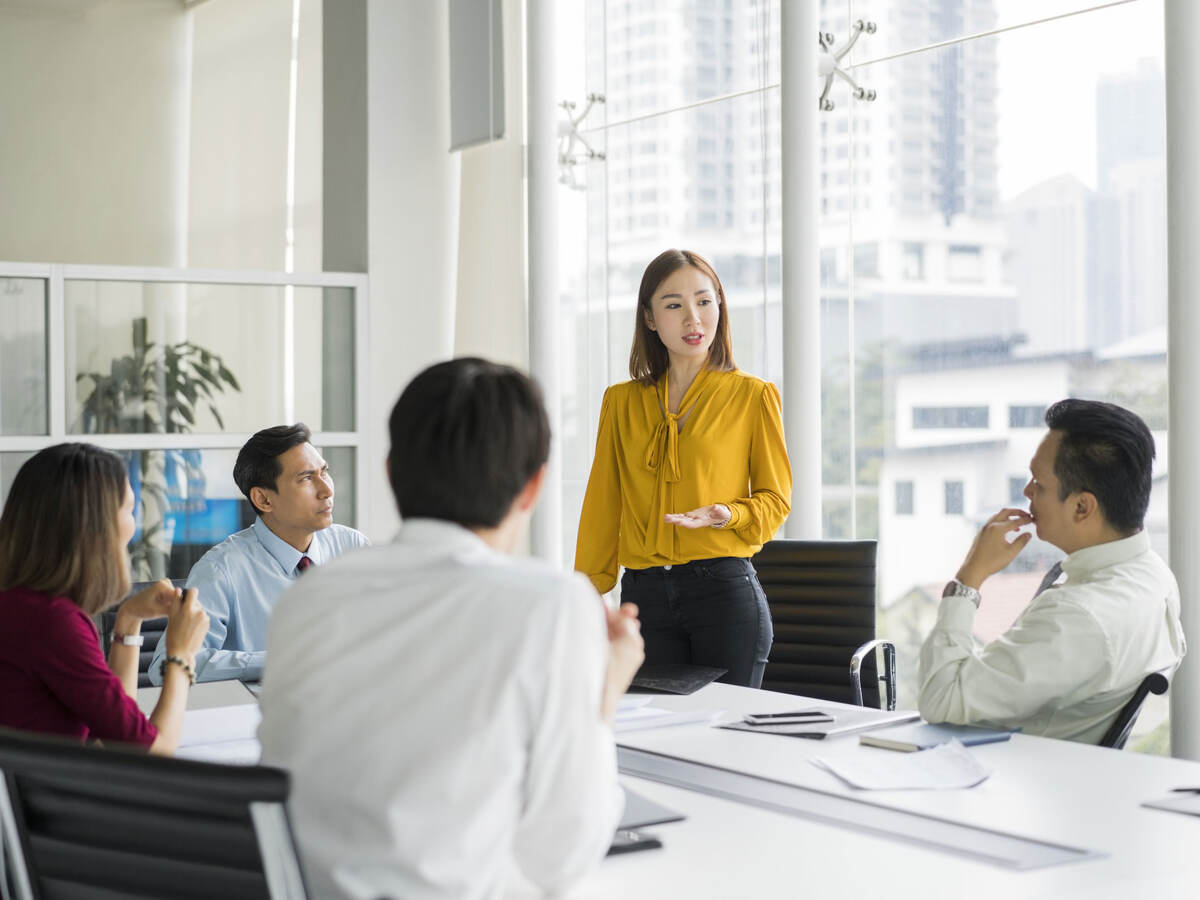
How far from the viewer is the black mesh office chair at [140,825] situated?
1132 millimetres

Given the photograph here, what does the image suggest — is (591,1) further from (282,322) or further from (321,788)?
(321,788)

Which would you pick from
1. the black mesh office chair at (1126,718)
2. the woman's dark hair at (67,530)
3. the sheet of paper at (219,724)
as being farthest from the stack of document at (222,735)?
the black mesh office chair at (1126,718)

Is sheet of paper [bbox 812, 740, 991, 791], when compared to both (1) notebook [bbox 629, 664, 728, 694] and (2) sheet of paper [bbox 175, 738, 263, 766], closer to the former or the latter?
(1) notebook [bbox 629, 664, 728, 694]

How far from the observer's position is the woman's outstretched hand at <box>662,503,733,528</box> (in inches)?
119

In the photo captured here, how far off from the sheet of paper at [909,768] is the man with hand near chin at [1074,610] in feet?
0.63

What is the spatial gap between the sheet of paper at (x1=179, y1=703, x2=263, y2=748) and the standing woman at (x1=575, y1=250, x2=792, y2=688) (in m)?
1.08

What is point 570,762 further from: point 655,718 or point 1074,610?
point 1074,610

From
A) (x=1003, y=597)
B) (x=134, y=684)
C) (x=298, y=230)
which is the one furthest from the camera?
(x=298, y=230)

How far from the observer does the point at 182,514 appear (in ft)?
18.4

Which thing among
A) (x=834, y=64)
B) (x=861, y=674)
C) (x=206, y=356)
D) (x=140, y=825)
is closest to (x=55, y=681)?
(x=140, y=825)

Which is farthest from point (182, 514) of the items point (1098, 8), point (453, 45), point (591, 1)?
point (1098, 8)

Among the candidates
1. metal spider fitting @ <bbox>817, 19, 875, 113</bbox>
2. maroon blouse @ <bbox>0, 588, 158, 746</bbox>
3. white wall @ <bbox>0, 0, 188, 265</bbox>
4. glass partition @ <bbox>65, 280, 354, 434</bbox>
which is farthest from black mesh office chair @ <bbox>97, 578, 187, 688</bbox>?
metal spider fitting @ <bbox>817, 19, 875, 113</bbox>

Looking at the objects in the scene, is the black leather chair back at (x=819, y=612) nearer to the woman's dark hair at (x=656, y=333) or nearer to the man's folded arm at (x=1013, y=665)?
the woman's dark hair at (x=656, y=333)

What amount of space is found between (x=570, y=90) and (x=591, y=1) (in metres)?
0.42
